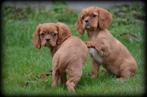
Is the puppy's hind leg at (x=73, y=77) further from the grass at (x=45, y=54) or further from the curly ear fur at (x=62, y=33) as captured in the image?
the curly ear fur at (x=62, y=33)

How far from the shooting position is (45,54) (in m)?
9.98

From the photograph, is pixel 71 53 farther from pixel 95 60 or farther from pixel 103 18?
pixel 103 18

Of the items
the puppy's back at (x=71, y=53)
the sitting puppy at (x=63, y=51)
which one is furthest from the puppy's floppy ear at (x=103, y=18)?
the puppy's back at (x=71, y=53)

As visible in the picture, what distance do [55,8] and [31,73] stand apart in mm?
5205

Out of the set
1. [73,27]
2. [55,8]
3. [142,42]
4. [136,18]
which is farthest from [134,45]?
[55,8]

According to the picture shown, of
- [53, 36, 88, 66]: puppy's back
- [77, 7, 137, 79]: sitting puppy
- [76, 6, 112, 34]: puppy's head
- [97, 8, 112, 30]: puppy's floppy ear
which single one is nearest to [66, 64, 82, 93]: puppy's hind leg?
[53, 36, 88, 66]: puppy's back

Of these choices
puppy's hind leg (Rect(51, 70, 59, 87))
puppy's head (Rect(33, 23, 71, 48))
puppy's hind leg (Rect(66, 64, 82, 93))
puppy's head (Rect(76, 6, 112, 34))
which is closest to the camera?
puppy's hind leg (Rect(66, 64, 82, 93))

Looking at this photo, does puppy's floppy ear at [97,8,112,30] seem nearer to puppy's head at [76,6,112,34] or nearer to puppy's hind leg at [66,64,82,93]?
puppy's head at [76,6,112,34]

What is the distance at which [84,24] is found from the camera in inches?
325

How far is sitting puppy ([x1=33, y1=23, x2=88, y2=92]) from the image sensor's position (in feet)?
24.8

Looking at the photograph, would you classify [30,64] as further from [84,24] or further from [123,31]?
[123,31]

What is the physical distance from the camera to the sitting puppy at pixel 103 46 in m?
8.27

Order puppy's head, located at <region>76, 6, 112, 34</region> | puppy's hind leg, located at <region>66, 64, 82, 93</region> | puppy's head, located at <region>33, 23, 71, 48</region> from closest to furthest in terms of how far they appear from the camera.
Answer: puppy's hind leg, located at <region>66, 64, 82, 93</region> → puppy's head, located at <region>33, 23, 71, 48</region> → puppy's head, located at <region>76, 6, 112, 34</region>

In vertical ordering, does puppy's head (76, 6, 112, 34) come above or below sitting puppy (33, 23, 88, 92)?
above
